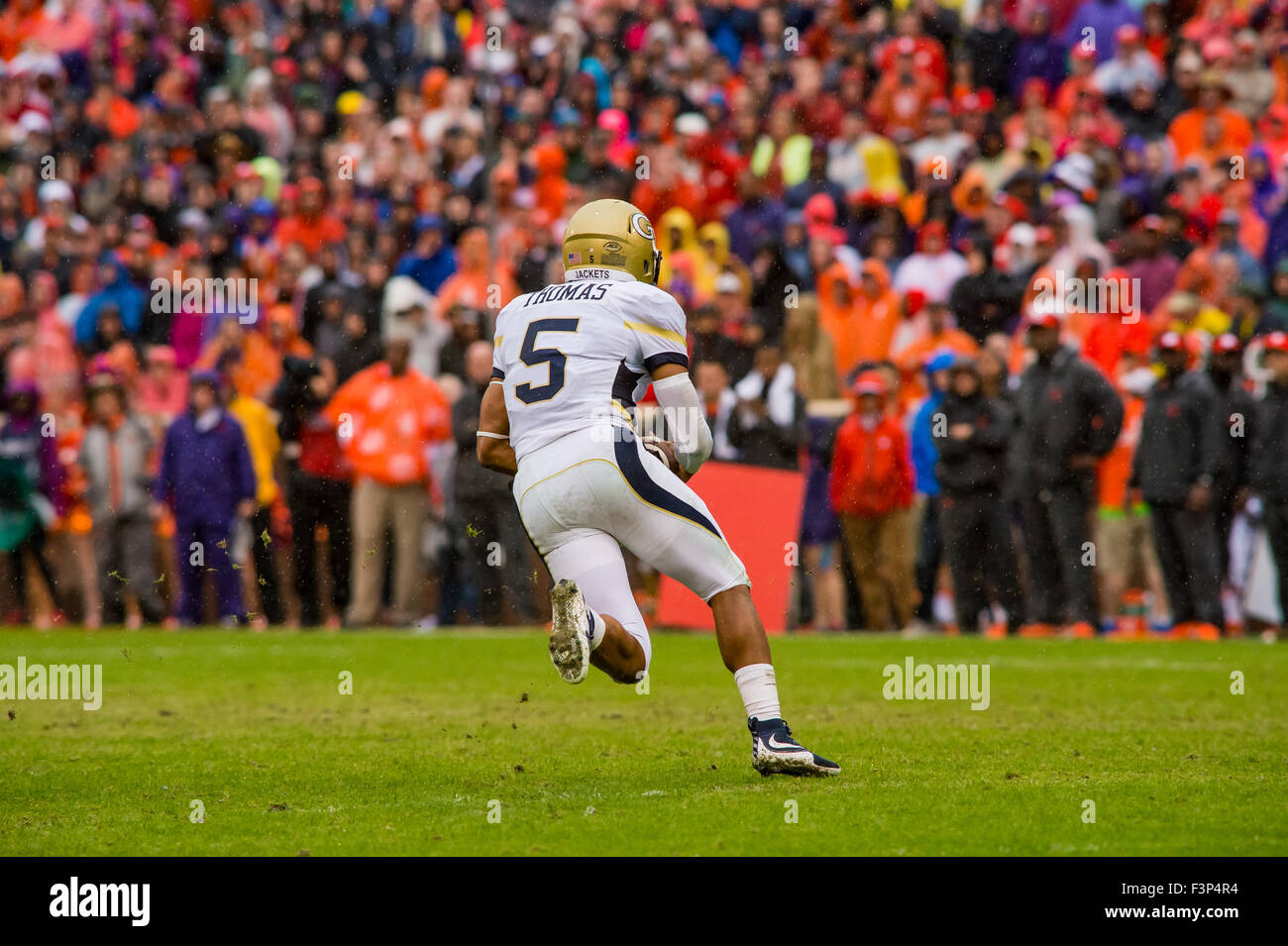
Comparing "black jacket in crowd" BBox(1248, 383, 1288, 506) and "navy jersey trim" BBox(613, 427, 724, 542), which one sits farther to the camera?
"black jacket in crowd" BBox(1248, 383, 1288, 506)

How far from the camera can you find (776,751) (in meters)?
6.84

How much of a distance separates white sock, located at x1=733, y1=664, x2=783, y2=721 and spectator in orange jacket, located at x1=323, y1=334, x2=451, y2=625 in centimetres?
910

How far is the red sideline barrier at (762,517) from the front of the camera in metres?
14.6

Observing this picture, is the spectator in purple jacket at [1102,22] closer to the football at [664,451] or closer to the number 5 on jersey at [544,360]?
the football at [664,451]

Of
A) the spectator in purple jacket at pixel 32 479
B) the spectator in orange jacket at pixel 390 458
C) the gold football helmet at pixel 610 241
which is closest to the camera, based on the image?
the gold football helmet at pixel 610 241

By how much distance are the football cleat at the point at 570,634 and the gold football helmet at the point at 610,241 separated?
4.53 feet

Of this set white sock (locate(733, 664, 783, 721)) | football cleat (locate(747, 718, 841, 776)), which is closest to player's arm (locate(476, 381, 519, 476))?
white sock (locate(733, 664, 783, 721))

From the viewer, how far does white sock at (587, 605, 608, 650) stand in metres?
6.51

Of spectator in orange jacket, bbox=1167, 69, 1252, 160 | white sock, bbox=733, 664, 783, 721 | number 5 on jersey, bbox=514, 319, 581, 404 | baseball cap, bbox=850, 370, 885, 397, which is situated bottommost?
white sock, bbox=733, 664, 783, 721

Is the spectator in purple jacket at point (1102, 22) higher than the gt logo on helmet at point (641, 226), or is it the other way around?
the spectator in purple jacket at point (1102, 22)

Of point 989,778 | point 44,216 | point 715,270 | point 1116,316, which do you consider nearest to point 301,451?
point 715,270

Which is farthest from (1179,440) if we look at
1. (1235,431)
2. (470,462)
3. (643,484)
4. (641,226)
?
(643,484)

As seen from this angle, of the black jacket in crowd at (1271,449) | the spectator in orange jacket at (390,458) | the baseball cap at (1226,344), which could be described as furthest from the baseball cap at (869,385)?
the spectator in orange jacket at (390,458)

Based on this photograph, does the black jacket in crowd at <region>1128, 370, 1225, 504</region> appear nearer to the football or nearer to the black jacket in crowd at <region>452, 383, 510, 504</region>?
the black jacket in crowd at <region>452, 383, 510, 504</region>
